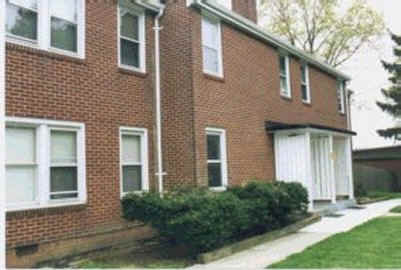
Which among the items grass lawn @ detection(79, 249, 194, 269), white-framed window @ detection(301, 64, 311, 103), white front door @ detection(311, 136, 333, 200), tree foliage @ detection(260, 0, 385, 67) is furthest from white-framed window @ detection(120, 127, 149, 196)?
tree foliage @ detection(260, 0, 385, 67)

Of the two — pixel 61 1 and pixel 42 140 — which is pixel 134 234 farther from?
pixel 61 1

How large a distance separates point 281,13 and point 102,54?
24.1m

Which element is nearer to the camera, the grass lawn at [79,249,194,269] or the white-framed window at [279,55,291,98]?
the grass lawn at [79,249,194,269]

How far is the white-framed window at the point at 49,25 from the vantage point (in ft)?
26.9

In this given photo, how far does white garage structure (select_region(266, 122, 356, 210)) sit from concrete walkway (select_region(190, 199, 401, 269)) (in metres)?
1.28

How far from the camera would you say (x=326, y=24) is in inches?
1196

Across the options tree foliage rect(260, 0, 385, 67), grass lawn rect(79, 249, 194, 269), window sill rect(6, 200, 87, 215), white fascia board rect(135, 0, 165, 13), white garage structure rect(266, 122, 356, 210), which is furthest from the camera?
tree foliage rect(260, 0, 385, 67)

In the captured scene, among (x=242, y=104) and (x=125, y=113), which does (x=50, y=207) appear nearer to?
(x=125, y=113)

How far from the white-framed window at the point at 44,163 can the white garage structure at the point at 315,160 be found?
7101 mm

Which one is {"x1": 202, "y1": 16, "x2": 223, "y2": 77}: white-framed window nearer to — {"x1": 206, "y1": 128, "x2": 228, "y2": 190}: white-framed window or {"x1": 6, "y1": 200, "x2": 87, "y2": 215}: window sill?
→ {"x1": 206, "y1": 128, "x2": 228, "y2": 190}: white-framed window

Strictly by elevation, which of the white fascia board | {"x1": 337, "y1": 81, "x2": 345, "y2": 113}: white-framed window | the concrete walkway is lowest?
the concrete walkway

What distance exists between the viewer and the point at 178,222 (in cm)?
816

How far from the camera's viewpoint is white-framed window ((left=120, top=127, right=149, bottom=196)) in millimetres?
10281

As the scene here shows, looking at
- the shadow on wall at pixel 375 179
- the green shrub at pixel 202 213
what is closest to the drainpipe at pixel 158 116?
the green shrub at pixel 202 213
